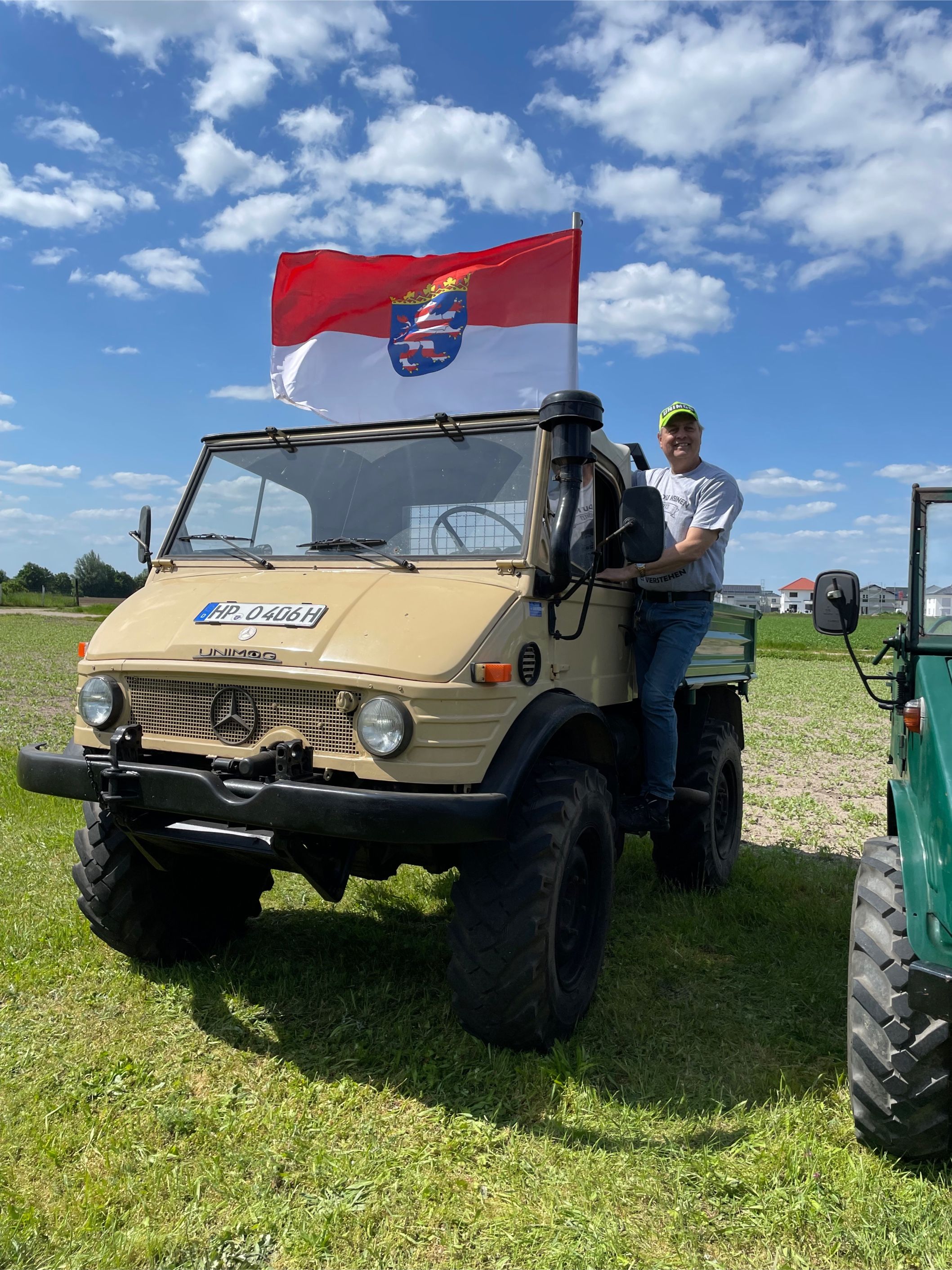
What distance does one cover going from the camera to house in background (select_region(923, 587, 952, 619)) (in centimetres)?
361

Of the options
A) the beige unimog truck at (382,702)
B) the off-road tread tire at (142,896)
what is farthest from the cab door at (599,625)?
the off-road tread tire at (142,896)

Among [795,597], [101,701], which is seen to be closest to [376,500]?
[101,701]

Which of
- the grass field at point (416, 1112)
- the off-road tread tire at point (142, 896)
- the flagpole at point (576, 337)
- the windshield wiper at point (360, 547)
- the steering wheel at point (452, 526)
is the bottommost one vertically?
the grass field at point (416, 1112)

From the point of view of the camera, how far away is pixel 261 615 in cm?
340

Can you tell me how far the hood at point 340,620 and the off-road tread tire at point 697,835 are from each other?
2.54 metres

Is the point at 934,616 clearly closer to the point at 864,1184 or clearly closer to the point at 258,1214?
the point at 864,1184

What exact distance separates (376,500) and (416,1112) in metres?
2.36

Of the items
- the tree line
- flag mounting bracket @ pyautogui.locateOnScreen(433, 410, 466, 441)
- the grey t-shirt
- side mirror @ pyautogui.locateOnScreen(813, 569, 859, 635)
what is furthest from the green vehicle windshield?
the tree line

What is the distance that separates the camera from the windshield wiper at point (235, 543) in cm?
402

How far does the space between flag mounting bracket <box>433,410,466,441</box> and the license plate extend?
3.46ft

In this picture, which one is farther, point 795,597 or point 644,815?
point 795,597

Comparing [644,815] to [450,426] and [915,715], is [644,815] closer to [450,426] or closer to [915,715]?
[915,715]

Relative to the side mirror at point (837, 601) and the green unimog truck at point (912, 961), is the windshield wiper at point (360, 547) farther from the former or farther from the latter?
the green unimog truck at point (912, 961)

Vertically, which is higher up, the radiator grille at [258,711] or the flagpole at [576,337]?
the flagpole at [576,337]
